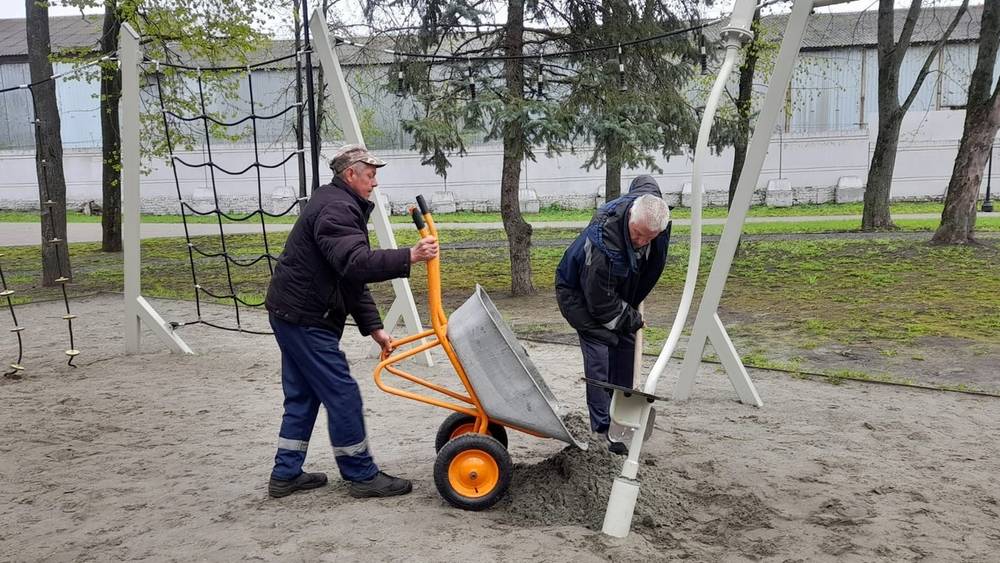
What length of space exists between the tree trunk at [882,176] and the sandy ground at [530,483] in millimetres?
12583

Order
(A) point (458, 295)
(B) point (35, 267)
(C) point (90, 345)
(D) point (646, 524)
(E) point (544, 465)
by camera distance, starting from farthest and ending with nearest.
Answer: (B) point (35, 267)
(A) point (458, 295)
(C) point (90, 345)
(E) point (544, 465)
(D) point (646, 524)

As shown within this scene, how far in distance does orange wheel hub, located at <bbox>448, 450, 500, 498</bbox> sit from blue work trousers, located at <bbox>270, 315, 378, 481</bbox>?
45 cm

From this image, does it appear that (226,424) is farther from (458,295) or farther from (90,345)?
(458,295)

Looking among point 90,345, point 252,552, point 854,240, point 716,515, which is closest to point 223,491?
point 252,552

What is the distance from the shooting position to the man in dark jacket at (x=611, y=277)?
13.2ft

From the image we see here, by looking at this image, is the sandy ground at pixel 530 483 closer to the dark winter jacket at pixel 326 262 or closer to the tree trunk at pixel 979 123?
the dark winter jacket at pixel 326 262

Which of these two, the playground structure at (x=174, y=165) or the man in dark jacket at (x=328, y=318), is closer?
the man in dark jacket at (x=328, y=318)

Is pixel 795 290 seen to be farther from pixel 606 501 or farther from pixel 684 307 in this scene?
pixel 606 501

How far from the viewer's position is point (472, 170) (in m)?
27.0

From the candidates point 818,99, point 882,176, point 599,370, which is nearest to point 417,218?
point 599,370

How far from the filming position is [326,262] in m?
3.91

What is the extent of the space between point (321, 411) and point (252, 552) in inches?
92.3

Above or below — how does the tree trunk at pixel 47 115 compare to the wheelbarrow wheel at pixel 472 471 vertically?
above

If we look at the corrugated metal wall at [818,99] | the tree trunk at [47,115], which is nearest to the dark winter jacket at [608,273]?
the tree trunk at [47,115]
